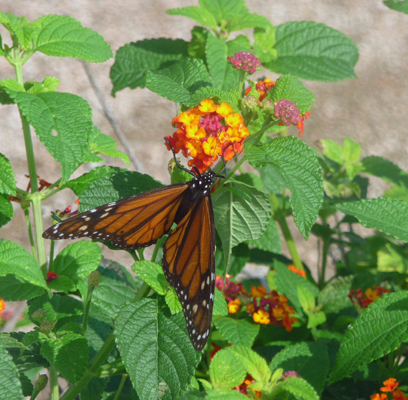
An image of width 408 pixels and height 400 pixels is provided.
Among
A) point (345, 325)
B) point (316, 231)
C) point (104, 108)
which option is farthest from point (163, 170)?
point (345, 325)

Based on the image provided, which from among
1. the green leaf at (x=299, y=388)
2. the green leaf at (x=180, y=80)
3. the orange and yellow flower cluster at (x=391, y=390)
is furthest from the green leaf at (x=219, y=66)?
the orange and yellow flower cluster at (x=391, y=390)

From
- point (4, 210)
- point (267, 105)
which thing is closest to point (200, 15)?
point (267, 105)

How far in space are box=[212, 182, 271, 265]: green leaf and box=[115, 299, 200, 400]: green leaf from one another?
281 mm

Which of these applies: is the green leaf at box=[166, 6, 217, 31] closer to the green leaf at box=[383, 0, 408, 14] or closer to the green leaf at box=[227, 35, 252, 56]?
the green leaf at box=[227, 35, 252, 56]

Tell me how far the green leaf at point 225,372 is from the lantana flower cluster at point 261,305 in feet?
1.17

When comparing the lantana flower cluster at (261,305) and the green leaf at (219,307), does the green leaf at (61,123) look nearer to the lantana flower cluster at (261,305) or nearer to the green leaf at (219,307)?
the green leaf at (219,307)

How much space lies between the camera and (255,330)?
1.69 m

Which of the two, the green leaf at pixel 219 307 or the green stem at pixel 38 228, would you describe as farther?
the green stem at pixel 38 228

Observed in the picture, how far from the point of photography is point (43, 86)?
138cm

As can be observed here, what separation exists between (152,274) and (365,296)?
1.03 m

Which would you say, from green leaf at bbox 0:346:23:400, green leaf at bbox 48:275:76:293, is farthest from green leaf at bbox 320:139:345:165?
green leaf at bbox 0:346:23:400

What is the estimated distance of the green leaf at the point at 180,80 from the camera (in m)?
1.31

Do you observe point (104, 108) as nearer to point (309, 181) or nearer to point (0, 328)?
point (0, 328)

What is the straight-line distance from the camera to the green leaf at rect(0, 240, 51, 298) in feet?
3.98
